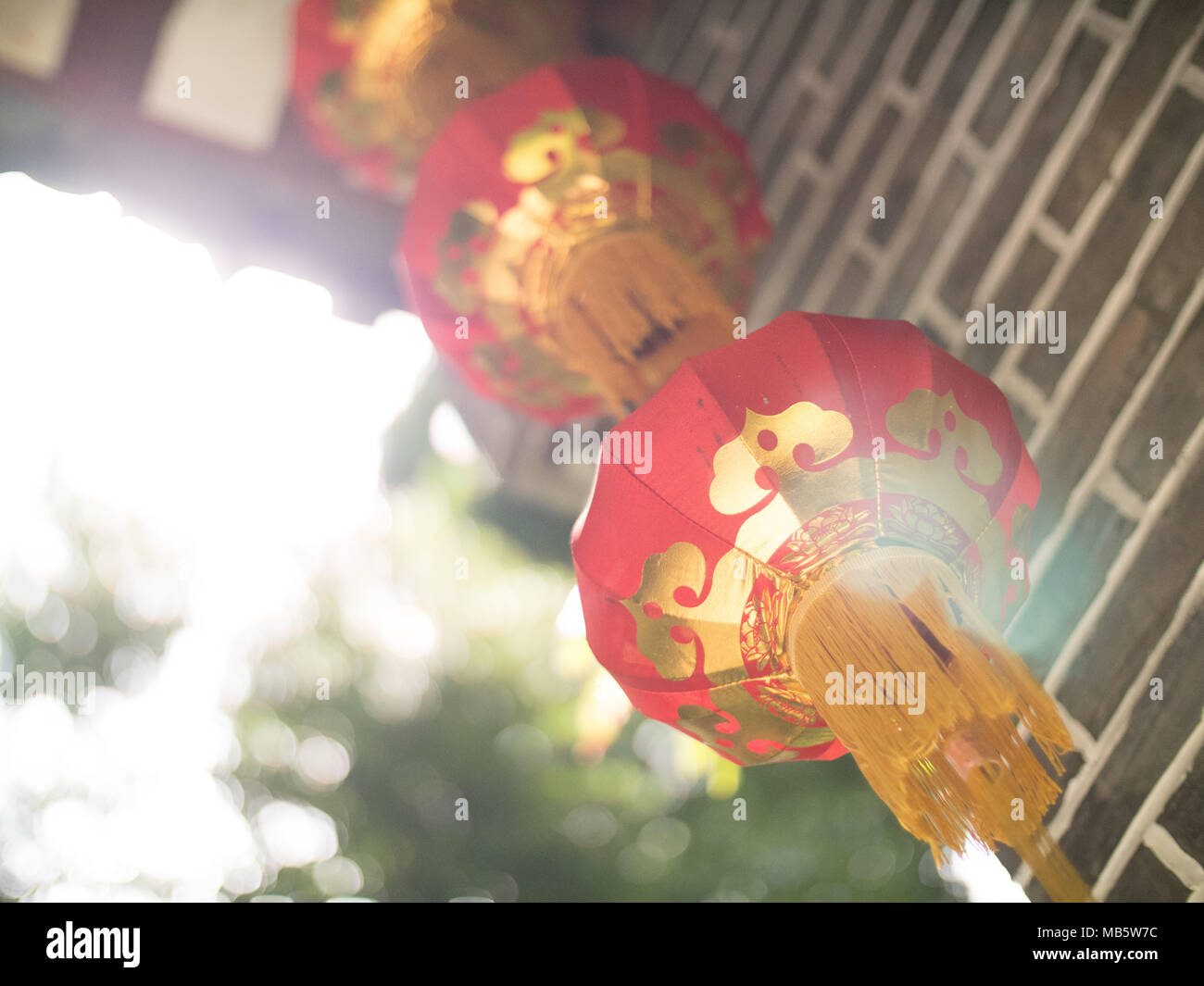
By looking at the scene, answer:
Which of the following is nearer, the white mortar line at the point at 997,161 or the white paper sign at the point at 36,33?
the white mortar line at the point at 997,161

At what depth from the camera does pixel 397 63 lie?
2.45 meters

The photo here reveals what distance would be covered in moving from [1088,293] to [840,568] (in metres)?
1.10

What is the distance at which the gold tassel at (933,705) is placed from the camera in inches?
44.9

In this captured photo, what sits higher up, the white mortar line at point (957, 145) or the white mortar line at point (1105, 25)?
the white mortar line at point (1105, 25)

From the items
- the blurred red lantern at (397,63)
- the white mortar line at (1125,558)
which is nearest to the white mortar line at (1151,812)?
the white mortar line at (1125,558)

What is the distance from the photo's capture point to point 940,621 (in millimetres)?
1187

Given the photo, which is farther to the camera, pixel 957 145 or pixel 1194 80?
pixel 957 145

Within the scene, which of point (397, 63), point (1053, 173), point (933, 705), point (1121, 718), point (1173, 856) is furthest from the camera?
point (397, 63)

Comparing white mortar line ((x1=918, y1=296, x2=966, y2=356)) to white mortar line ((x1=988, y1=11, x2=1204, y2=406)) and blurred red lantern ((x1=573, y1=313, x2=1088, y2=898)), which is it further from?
blurred red lantern ((x1=573, y1=313, x2=1088, y2=898))

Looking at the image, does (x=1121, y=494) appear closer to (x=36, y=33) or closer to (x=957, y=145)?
(x=957, y=145)

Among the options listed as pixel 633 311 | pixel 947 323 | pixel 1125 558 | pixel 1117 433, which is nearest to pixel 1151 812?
pixel 1125 558

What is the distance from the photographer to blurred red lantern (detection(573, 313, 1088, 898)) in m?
1.16

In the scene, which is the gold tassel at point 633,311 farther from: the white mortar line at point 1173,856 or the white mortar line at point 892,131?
the white mortar line at point 1173,856
